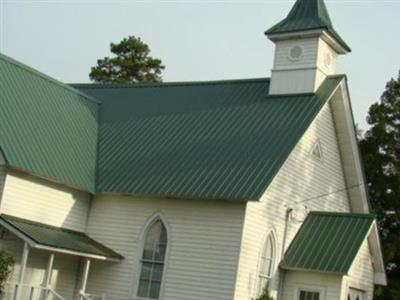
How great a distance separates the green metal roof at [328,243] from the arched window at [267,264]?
0.40 metres

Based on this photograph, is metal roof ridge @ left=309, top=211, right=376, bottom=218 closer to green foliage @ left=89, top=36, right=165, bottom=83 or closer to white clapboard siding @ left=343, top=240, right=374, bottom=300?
white clapboard siding @ left=343, top=240, right=374, bottom=300

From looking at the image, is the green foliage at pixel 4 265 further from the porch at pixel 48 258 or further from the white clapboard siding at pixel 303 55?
the white clapboard siding at pixel 303 55

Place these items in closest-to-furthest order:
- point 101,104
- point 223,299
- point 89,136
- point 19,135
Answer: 1. point 223,299
2. point 19,135
3. point 89,136
4. point 101,104

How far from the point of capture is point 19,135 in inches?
963

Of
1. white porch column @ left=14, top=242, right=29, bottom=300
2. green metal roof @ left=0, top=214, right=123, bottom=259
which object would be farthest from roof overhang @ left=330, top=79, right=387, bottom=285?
white porch column @ left=14, top=242, right=29, bottom=300

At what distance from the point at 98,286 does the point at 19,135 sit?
214 inches

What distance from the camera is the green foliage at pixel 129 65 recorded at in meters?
55.5

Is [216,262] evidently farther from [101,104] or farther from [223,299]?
[101,104]

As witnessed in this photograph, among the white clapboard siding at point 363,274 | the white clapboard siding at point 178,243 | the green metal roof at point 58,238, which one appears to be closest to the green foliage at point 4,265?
the green metal roof at point 58,238

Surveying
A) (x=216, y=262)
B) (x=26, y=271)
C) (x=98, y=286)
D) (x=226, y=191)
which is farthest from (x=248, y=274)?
(x=26, y=271)

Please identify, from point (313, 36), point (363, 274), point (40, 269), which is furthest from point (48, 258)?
point (313, 36)

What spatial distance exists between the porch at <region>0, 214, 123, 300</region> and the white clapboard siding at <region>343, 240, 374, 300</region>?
23.8 ft

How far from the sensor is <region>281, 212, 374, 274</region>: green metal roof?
23438 mm

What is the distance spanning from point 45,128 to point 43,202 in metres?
2.79
